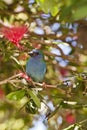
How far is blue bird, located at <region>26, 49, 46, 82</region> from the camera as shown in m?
2.16

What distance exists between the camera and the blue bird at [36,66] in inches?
85.2

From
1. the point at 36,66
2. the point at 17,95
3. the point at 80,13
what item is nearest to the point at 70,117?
the point at 36,66

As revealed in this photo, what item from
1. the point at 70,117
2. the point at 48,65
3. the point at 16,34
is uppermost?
the point at 16,34

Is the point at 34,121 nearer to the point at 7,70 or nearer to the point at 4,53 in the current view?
the point at 7,70

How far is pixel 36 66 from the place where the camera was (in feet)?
7.61

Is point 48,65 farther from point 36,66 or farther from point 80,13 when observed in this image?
point 80,13

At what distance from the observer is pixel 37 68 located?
2.29m

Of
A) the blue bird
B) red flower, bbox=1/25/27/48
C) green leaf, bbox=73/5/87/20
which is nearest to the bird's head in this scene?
the blue bird

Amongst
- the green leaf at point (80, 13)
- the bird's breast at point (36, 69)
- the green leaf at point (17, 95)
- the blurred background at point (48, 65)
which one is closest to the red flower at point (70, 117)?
the blurred background at point (48, 65)

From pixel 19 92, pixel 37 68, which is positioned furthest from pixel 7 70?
pixel 19 92

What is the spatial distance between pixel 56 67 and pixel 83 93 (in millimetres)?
1380

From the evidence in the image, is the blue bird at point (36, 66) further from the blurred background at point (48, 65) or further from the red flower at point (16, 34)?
the red flower at point (16, 34)

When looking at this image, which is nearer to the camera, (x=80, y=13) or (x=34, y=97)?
(x=80, y=13)

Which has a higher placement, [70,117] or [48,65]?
[48,65]
